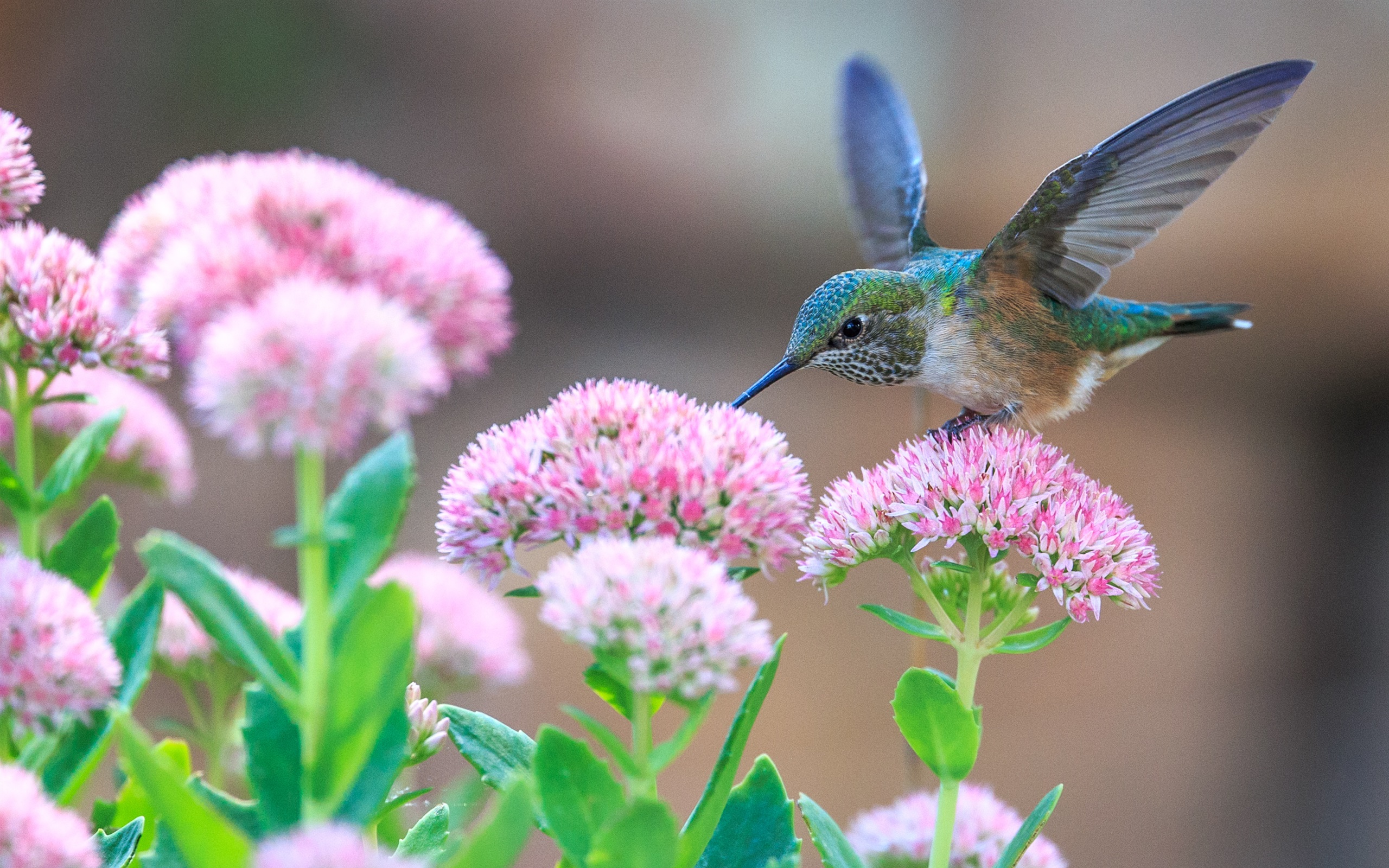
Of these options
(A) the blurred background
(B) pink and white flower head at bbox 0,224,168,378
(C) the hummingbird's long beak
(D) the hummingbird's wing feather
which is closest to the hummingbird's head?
(C) the hummingbird's long beak

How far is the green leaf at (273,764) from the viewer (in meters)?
0.48

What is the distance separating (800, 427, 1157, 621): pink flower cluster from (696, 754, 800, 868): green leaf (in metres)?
0.14

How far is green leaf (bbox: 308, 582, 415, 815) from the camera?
43 centimetres

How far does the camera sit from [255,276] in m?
0.47

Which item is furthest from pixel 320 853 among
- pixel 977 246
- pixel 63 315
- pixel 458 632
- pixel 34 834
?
pixel 977 246

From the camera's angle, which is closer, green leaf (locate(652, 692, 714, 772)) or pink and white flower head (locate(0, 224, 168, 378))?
green leaf (locate(652, 692, 714, 772))

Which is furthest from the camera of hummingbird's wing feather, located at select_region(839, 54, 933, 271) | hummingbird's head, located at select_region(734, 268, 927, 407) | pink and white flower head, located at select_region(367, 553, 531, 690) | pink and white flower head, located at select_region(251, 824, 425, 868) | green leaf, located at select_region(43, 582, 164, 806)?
hummingbird's wing feather, located at select_region(839, 54, 933, 271)

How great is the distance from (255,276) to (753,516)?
0.81 feet

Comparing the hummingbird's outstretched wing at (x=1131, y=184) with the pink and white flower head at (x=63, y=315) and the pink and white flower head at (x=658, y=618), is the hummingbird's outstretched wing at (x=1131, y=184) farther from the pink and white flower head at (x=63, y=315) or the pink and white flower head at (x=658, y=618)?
the pink and white flower head at (x=63, y=315)

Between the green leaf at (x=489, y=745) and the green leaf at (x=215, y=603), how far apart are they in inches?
5.0

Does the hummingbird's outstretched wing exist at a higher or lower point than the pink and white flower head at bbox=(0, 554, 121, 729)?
higher

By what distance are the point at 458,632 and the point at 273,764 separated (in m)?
0.61

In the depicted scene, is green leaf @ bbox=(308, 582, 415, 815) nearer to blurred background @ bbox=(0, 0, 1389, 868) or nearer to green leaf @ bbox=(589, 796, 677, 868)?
green leaf @ bbox=(589, 796, 677, 868)

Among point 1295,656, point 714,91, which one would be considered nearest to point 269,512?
point 714,91
